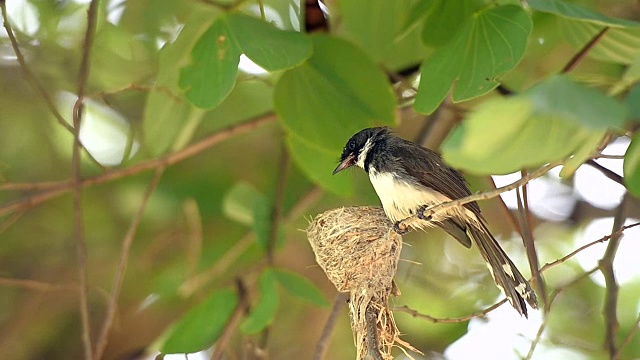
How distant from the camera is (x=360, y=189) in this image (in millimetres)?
4371

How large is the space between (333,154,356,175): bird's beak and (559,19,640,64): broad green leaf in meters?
0.99

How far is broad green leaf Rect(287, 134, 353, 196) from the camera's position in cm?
356

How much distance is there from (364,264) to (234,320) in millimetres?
744

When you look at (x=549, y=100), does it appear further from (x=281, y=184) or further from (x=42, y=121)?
(x=42, y=121)

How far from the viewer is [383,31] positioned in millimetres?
3426

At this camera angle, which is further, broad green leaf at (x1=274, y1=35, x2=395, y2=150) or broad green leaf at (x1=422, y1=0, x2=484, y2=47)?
broad green leaf at (x1=274, y1=35, x2=395, y2=150)

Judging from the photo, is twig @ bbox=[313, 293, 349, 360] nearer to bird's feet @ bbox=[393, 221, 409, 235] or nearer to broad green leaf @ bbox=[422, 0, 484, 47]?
bird's feet @ bbox=[393, 221, 409, 235]

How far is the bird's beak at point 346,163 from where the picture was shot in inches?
142

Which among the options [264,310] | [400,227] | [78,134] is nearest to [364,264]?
[400,227]

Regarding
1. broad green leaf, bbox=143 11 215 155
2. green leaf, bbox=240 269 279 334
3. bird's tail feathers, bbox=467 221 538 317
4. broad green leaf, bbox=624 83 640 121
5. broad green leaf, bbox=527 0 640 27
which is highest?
broad green leaf, bbox=527 0 640 27

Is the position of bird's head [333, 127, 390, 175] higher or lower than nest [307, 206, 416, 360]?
higher

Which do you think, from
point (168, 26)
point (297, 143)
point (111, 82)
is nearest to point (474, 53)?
point (297, 143)

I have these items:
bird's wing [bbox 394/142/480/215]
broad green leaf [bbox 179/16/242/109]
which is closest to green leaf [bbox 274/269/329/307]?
bird's wing [bbox 394/142/480/215]

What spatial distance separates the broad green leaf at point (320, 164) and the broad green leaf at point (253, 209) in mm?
362
